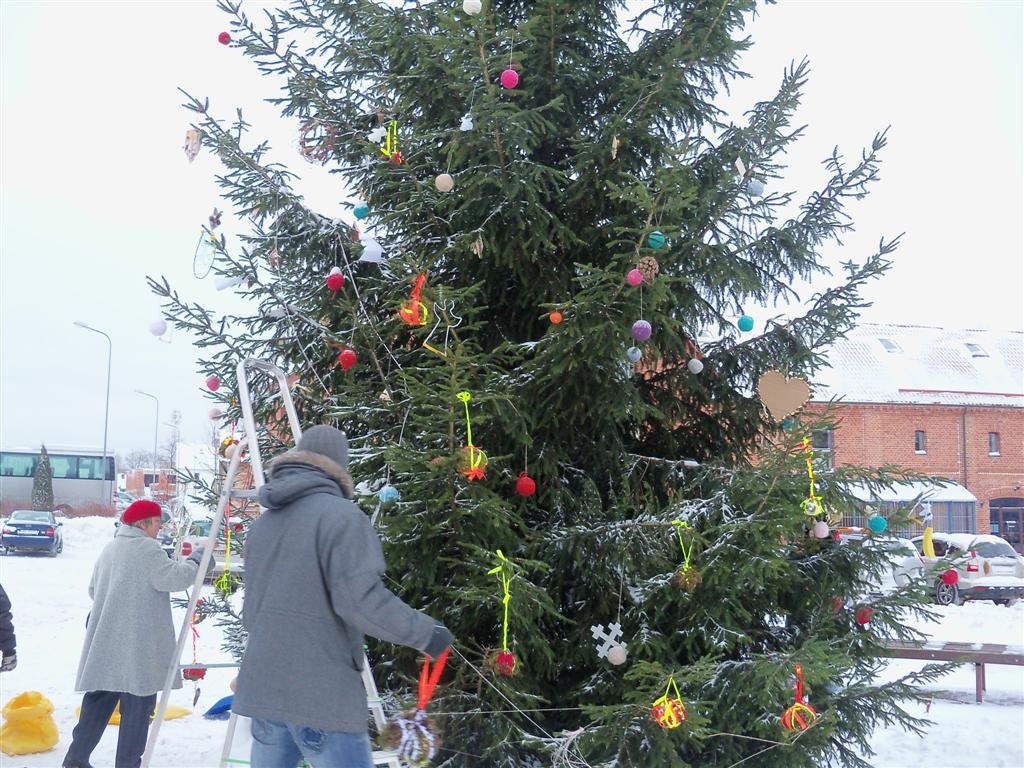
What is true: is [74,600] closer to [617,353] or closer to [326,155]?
[326,155]

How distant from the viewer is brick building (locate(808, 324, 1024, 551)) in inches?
1289

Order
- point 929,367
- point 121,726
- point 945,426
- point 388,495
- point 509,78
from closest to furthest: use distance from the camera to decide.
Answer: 1. point 388,495
2. point 509,78
3. point 121,726
4. point 945,426
5. point 929,367

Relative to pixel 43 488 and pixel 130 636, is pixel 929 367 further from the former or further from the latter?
pixel 43 488

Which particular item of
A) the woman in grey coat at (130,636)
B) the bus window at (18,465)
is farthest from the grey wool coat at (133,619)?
the bus window at (18,465)

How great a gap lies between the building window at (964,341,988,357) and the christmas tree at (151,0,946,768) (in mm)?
35902

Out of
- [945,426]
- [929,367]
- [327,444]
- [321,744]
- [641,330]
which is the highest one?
[929,367]

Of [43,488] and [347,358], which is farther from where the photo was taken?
[43,488]

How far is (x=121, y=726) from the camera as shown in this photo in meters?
5.24

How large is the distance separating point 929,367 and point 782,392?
33.6m

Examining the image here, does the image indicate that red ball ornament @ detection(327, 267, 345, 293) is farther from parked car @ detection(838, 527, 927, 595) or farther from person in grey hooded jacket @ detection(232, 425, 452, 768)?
parked car @ detection(838, 527, 927, 595)

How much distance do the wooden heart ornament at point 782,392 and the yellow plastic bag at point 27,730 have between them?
5.69 metres

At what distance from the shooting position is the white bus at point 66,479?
3809cm

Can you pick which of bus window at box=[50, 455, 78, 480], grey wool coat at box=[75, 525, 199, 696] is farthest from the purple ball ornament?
bus window at box=[50, 455, 78, 480]

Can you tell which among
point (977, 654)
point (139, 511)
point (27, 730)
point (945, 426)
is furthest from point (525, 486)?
point (945, 426)
